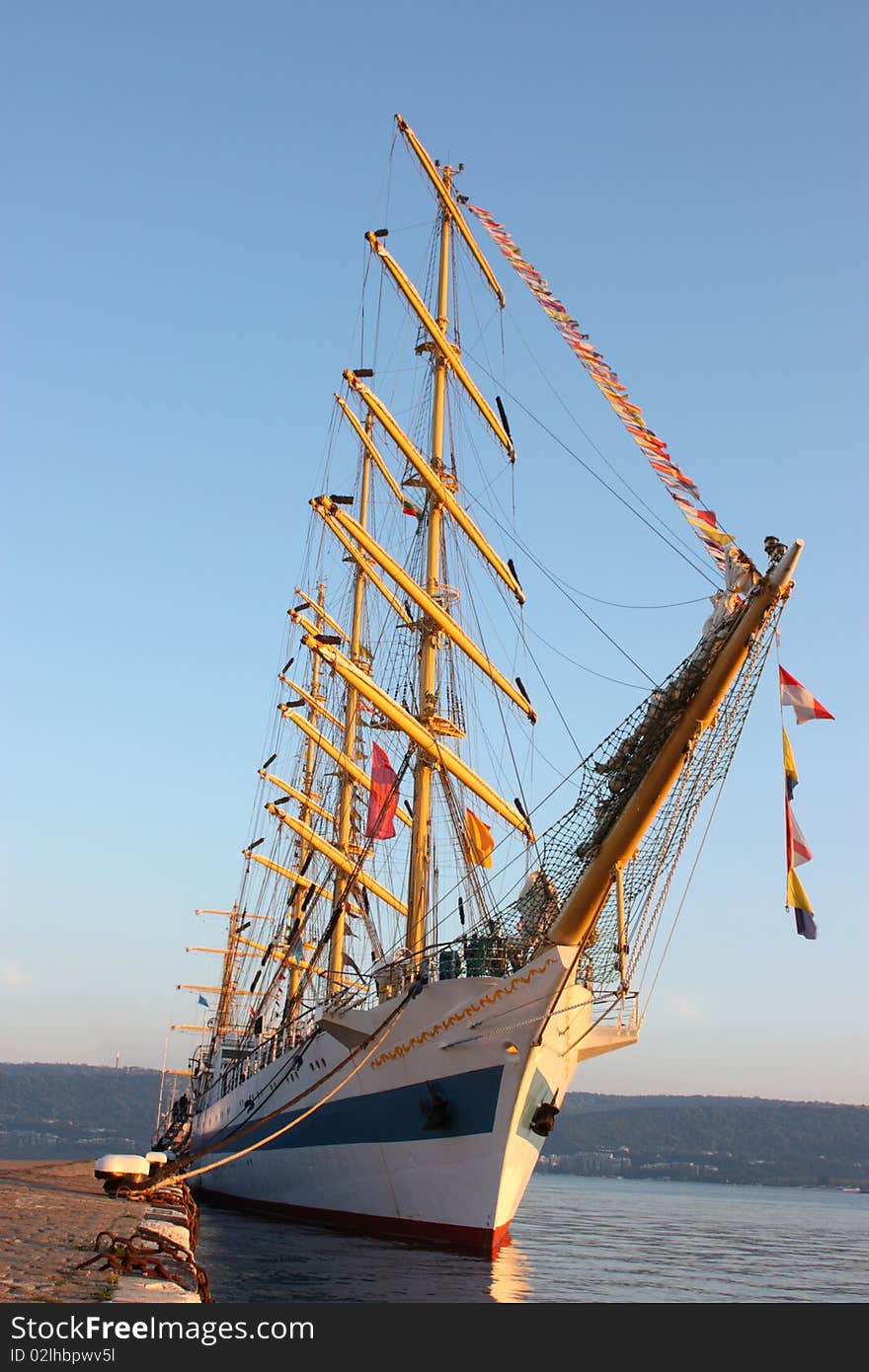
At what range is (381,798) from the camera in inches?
1190

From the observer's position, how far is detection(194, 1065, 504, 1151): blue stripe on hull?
2261 centimetres

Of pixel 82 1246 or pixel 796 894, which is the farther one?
pixel 796 894

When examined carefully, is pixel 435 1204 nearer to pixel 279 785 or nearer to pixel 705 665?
pixel 705 665

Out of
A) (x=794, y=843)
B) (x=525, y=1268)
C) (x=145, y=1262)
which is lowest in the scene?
(x=525, y=1268)

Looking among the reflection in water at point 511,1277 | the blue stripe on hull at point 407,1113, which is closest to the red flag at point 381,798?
the blue stripe on hull at point 407,1113

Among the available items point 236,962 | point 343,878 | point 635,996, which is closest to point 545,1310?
point 635,996

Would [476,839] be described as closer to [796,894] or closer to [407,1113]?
[407,1113]

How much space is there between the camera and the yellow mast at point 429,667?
30.8 meters

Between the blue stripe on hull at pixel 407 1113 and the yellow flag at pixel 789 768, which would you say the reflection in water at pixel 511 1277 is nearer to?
the blue stripe on hull at pixel 407 1113

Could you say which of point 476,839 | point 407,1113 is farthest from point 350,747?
point 407,1113

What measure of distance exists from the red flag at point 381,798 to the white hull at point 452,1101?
199 inches

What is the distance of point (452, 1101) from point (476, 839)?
10026 mm

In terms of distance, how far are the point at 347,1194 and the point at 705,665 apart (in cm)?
1534

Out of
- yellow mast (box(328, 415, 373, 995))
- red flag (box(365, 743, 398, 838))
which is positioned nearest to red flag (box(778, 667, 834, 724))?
red flag (box(365, 743, 398, 838))
